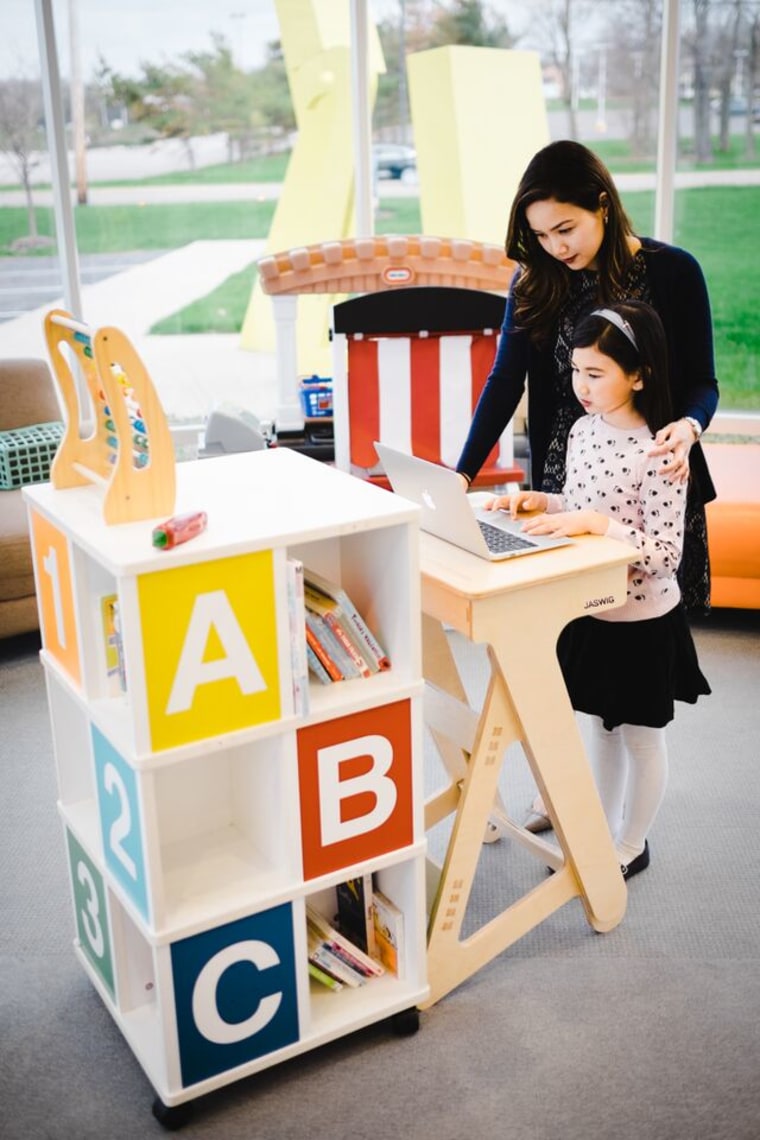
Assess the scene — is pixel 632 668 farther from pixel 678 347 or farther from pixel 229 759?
pixel 229 759

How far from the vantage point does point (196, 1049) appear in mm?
1930

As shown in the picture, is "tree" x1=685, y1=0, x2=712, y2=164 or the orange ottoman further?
"tree" x1=685, y1=0, x2=712, y2=164

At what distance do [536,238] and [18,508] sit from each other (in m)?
2.07

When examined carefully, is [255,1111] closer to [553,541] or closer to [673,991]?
[673,991]

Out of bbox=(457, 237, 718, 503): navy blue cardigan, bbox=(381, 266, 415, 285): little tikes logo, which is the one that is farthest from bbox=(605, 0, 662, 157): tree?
bbox=(457, 237, 718, 503): navy blue cardigan

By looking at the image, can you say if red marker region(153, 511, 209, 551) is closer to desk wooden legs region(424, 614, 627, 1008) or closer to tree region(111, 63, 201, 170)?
desk wooden legs region(424, 614, 627, 1008)

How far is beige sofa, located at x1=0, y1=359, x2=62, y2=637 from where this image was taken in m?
3.58

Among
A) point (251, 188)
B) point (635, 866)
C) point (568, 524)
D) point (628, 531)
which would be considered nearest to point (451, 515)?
point (568, 524)

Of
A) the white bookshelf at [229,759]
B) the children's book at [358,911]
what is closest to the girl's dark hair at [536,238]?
the white bookshelf at [229,759]

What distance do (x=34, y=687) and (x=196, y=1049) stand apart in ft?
5.98

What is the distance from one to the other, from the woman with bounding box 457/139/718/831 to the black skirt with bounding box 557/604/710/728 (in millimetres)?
141

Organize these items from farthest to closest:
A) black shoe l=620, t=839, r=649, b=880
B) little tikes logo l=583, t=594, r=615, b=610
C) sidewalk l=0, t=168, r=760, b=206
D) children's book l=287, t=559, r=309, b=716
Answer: sidewalk l=0, t=168, r=760, b=206 < black shoe l=620, t=839, r=649, b=880 < little tikes logo l=583, t=594, r=615, b=610 < children's book l=287, t=559, r=309, b=716

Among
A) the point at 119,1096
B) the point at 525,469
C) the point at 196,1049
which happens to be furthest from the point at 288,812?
the point at 525,469

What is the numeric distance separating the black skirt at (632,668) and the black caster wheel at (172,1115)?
3.34 feet
